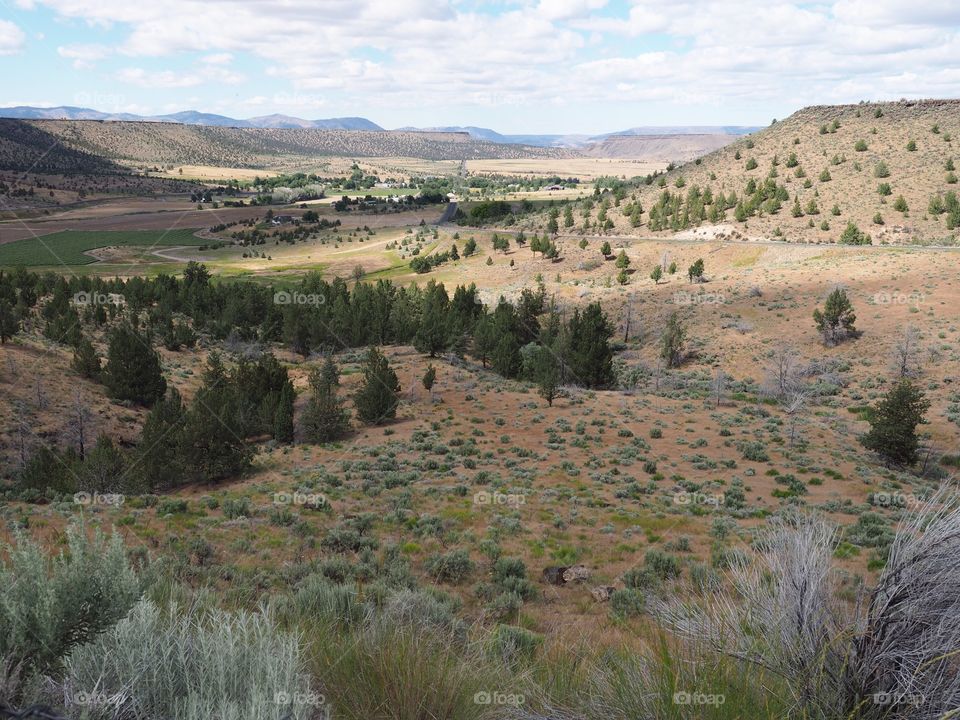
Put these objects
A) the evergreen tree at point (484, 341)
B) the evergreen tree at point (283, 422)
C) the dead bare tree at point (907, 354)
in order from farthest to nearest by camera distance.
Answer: the evergreen tree at point (484, 341) → the dead bare tree at point (907, 354) → the evergreen tree at point (283, 422)

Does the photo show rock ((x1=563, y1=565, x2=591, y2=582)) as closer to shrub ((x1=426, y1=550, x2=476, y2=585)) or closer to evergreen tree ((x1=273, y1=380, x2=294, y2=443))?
shrub ((x1=426, y1=550, x2=476, y2=585))

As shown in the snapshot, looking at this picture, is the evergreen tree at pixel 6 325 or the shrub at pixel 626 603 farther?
the evergreen tree at pixel 6 325

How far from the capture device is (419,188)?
185 metres

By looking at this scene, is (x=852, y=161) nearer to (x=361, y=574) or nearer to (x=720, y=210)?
(x=720, y=210)

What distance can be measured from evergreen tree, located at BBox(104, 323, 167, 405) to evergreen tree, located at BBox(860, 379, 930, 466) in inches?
1279

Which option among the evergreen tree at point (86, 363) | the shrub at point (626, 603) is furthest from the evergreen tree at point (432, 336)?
the shrub at point (626, 603)

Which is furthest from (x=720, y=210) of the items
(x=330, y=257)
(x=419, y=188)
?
(x=419, y=188)

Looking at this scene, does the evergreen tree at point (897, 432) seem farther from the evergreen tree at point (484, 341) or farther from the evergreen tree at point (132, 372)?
the evergreen tree at point (132, 372)

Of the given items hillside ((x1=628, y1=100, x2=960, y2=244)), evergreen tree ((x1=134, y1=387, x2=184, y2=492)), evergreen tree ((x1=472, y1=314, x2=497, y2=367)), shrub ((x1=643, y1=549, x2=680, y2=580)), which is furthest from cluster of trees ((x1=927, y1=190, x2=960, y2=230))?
evergreen tree ((x1=134, y1=387, x2=184, y2=492))

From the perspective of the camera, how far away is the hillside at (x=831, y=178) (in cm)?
7062

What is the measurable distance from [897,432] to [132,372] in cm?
3417

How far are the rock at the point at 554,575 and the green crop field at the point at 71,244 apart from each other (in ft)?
304

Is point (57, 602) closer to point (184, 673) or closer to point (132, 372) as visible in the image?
point (184, 673)

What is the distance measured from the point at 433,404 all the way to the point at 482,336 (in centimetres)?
1311
